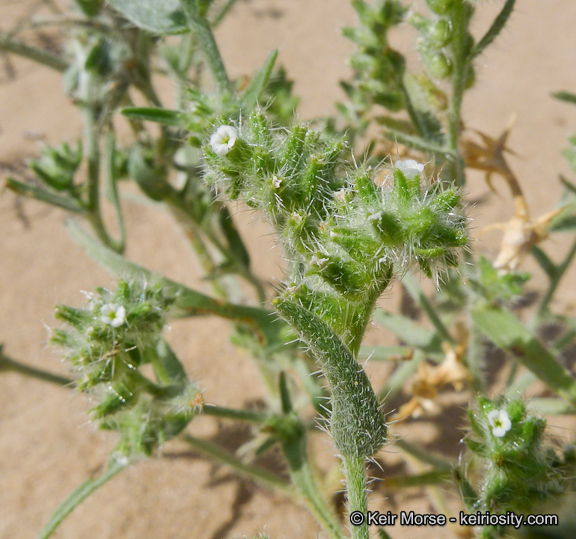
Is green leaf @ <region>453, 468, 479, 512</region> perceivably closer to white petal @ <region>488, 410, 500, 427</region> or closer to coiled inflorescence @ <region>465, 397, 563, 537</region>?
coiled inflorescence @ <region>465, 397, 563, 537</region>

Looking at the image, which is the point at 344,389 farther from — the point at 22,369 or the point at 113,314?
the point at 22,369

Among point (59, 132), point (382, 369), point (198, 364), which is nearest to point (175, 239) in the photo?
point (198, 364)

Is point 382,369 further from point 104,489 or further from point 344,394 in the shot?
point 344,394

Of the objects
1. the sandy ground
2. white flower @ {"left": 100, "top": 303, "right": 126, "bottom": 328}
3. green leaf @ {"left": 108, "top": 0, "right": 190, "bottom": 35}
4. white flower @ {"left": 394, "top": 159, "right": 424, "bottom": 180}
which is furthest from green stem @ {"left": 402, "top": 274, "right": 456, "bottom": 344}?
green leaf @ {"left": 108, "top": 0, "right": 190, "bottom": 35}

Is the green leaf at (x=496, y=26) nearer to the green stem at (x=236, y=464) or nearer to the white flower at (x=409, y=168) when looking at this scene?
the white flower at (x=409, y=168)

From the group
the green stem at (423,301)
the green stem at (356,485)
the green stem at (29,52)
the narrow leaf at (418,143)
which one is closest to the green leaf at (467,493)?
the green stem at (356,485)

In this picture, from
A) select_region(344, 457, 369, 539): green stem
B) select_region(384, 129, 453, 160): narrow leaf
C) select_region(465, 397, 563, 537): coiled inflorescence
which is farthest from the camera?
select_region(384, 129, 453, 160): narrow leaf
